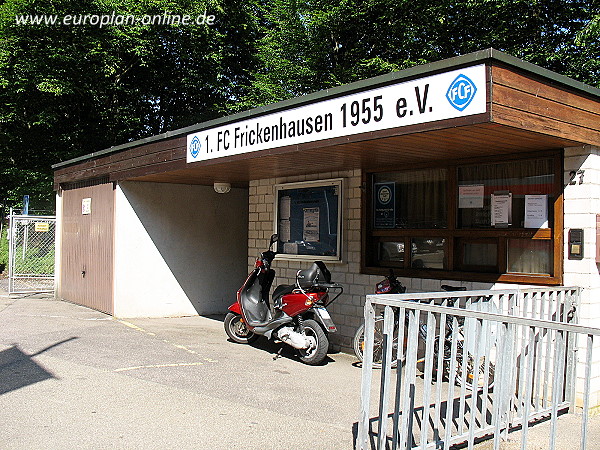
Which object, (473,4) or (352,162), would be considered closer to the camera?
(352,162)

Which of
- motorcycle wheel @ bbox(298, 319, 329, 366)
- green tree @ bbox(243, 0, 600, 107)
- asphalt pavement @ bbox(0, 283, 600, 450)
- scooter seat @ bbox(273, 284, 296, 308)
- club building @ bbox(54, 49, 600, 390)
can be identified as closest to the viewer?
asphalt pavement @ bbox(0, 283, 600, 450)

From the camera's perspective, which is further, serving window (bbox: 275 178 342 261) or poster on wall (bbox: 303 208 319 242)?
poster on wall (bbox: 303 208 319 242)

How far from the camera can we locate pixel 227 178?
10.5 m

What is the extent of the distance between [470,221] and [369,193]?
1.64 meters

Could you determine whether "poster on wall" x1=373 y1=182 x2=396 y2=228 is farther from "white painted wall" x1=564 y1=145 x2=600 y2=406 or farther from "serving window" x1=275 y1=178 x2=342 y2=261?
"white painted wall" x1=564 y1=145 x2=600 y2=406

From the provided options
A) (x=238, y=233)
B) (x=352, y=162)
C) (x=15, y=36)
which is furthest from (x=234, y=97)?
(x=352, y=162)

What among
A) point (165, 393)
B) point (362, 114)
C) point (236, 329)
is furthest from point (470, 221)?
point (165, 393)

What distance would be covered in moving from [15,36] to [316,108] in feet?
55.9

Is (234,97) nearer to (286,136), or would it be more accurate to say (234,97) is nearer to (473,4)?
(473,4)

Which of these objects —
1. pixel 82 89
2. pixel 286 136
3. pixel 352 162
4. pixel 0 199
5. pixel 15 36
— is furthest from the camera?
pixel 0 199

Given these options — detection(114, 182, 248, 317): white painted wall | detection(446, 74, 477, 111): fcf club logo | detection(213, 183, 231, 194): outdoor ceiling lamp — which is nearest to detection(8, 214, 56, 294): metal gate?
detection(114, 182, 248, 317): white painted wall

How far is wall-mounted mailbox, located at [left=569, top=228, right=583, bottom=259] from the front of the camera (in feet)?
19.9

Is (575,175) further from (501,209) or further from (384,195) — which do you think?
(384,195)

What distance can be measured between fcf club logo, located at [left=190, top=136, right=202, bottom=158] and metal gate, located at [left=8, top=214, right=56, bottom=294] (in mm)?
7423
